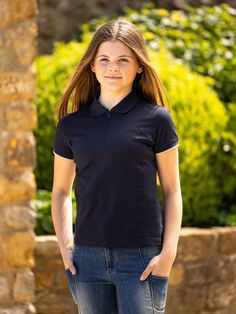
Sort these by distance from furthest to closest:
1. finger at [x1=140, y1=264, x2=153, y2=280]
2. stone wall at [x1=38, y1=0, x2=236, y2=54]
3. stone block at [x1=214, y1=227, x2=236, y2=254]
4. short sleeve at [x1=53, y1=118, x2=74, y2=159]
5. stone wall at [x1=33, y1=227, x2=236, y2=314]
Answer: stone wall at [x1=38, y1=0, x2=236, y2=54], stone block at [x1=214, y1=227, x2=236, y2=254], stone wall at [x1=33, y1=227, x2=236, y2=314], short sleeve at [x1=53, y1=118, x2=74, y2=159], finger at [x1=140, y1=264, x2=153, y2=280]

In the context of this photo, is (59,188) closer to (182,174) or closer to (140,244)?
(140,244)

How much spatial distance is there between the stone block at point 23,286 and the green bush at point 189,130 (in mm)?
1080

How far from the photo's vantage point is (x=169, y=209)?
2.94m

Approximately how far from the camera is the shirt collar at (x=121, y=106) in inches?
117

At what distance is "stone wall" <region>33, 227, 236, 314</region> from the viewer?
500 centimetres

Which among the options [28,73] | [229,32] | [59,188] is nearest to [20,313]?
[28,73]

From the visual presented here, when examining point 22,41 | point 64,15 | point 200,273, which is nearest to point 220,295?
point 200,273

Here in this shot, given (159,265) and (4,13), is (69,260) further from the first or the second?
(4,13)

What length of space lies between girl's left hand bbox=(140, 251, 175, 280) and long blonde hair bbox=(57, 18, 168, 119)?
548 millimetres

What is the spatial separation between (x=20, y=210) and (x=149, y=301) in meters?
1.78

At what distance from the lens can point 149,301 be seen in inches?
112

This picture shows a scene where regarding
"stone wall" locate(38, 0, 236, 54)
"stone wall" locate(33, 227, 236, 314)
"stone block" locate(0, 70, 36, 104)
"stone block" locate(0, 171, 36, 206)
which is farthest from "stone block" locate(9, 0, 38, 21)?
"stone wall" locate(38, 0, 236, 54)

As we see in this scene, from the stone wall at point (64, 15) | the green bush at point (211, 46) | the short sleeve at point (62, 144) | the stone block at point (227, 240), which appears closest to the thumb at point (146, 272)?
the short sleeve at point (62, 144)

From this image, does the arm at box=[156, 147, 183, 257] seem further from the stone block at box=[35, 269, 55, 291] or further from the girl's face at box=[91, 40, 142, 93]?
the stone block at box=[35, 269, 55, 291]
